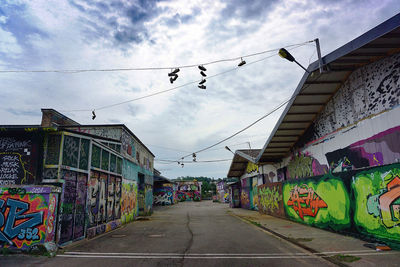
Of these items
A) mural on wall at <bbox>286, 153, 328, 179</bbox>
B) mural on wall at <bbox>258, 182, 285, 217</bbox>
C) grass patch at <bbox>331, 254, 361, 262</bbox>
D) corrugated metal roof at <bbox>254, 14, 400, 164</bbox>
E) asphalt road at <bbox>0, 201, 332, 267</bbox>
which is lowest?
asphalt road at <bbox>0, 201, 332, 267</bbox>

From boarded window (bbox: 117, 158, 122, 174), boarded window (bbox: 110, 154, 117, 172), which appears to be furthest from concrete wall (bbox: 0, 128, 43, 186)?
boarded window (bbox: 117, 158, 122, 174)

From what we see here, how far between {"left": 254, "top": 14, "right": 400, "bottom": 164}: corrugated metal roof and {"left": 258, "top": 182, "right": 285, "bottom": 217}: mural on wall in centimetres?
289

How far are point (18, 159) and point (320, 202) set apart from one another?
1267cm

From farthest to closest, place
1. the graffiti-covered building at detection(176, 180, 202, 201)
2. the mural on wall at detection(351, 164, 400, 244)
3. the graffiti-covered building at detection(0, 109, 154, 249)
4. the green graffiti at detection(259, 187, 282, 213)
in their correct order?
1. the graffiti-covered building at detection(176, 180, 202, 201)
2. the green graffiti at detection(259, 187, 282, 213)
3. the graffiti-covered building at detection(0, 109, 154, 249)
4. the mural on wall at detection(351, 164, 400, 244)

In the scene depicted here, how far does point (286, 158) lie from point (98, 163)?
1271 centimetres

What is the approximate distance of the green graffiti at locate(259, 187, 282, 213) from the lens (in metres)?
17.6

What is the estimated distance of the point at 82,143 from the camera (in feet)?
33.0

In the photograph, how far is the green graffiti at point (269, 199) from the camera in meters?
17.6

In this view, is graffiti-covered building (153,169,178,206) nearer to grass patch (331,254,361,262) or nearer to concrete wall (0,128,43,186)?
concrete wall (0,128,43,186)

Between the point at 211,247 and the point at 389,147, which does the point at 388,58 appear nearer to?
the point at 389,147

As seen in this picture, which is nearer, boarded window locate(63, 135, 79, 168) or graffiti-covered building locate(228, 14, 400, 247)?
graffiti-covered building locate(228, 14, 400, 247)

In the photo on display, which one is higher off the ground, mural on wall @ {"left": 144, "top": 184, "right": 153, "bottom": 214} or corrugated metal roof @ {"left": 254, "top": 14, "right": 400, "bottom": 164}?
corrugated metal roof @ {"left": 254, "top": 14, "right": 400, "bottom": 164}

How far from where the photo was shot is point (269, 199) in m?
19.2

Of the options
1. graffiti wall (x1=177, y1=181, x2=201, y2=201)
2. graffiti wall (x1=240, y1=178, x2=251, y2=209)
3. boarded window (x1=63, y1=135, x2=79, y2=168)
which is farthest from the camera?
graffiti wall (x1=177, y1=181, x2=201, y2=201)
